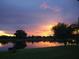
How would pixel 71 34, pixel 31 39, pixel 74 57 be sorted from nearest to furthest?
pixel 74 57
pixel 71 34
pixel 31 39

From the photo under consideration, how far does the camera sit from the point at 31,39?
129 metres

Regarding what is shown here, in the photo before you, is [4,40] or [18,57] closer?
[18,57]

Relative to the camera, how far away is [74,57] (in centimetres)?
2734

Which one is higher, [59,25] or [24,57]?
[59,25]

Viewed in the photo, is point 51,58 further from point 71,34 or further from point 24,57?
point 71,34

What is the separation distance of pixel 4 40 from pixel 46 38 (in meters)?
26.6

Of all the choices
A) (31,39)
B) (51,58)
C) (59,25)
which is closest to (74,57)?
(51,58)

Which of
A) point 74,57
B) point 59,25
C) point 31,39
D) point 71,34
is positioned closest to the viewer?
point 74,57

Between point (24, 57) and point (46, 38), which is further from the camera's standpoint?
point (46, 38)

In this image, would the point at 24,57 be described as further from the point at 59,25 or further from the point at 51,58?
the point at 59,25

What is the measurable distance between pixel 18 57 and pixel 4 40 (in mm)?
91524

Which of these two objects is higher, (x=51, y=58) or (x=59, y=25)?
(x=59, y=25)

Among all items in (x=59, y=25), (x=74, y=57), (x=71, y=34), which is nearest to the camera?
(x=74, y=57)

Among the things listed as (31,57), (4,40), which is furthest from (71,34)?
(31,57)
